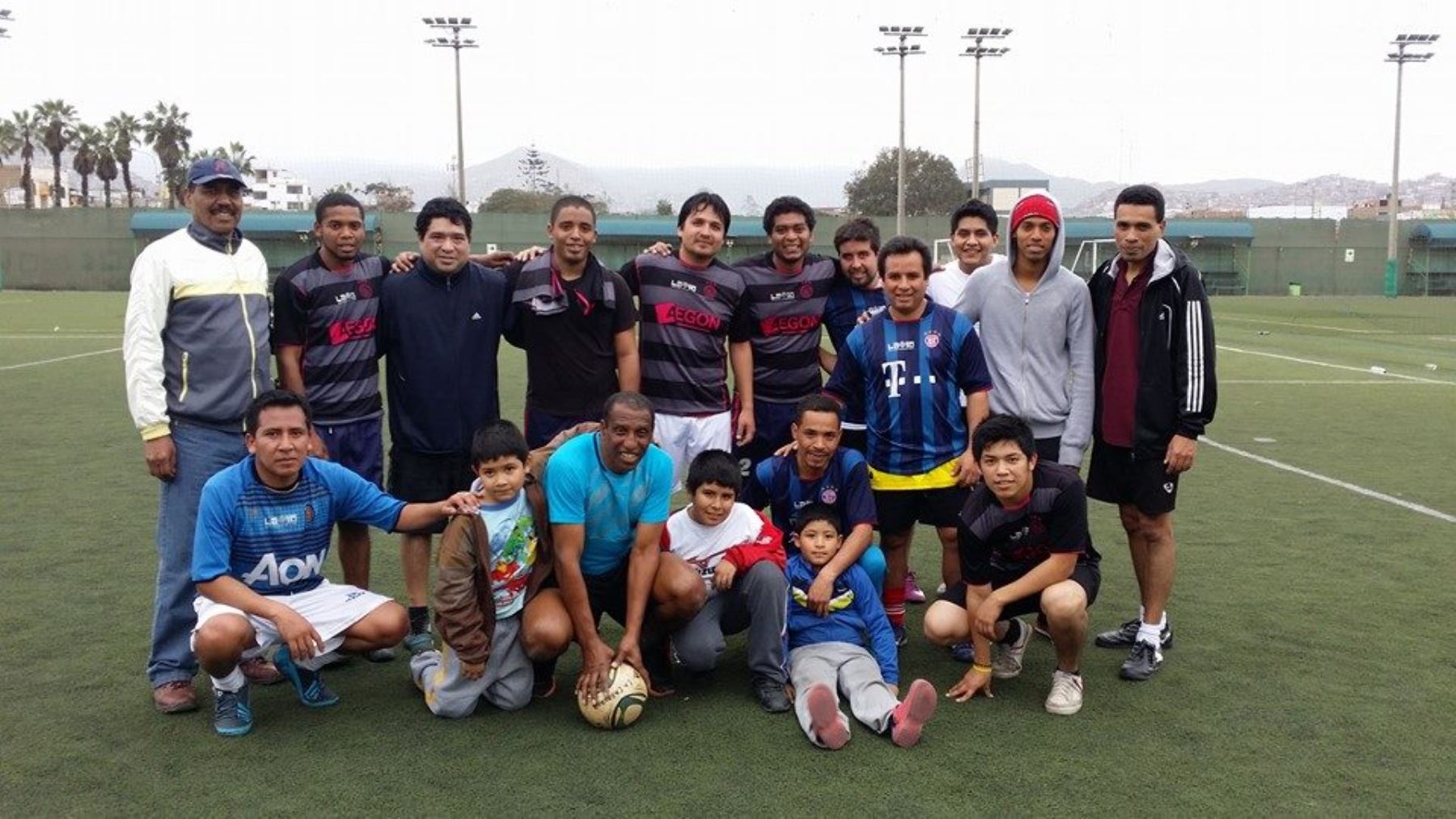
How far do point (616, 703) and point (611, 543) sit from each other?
Answer: 0.64 metres

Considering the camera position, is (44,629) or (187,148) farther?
(187,148)

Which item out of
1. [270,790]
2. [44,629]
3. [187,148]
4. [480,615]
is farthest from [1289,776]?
[187,148]

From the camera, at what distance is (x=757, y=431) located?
5918 mm

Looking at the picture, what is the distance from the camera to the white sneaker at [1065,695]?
173 inches

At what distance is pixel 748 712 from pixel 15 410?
11.0 meters

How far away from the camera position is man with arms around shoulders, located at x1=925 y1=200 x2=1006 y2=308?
579cm

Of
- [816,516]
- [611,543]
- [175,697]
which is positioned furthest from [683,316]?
[175,697]

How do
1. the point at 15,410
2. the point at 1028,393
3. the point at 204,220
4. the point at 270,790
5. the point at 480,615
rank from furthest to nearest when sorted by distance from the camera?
1. the point at 15,410
2. the point at 1028,393
3. the point at 204,220
4. the point at 480,615
5. the point at 270,790

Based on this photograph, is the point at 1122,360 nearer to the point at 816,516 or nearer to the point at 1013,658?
the point at 1013,658

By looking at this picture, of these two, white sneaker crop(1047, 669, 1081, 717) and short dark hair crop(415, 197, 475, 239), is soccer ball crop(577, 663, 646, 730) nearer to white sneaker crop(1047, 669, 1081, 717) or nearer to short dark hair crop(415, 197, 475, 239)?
white sneaker crop(1047, 669, 1081, 717)

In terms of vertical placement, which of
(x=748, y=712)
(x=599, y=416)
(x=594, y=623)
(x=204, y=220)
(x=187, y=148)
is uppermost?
(x=187, y=148)

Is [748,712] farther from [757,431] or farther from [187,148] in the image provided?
[187,148]

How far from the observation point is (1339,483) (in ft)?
28.8

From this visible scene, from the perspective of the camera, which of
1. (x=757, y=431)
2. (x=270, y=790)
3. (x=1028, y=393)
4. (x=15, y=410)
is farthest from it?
(x=15, y=410)
